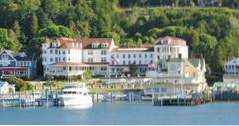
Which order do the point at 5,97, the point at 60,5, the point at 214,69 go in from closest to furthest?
the point at 5,97 → the point at 214,69 → the point at 60,5

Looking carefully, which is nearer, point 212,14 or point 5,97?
point 5,97

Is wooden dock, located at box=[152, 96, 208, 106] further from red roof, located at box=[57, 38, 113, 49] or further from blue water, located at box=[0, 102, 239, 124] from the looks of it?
red roof, located at box=[57, 38, 113, 49]

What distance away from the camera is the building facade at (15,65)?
9962 centimetres

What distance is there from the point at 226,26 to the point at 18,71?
22247mm

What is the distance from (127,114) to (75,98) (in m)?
9.54

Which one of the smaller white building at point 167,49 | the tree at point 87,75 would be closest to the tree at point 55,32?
the tree at point 87,75

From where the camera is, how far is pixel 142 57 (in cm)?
10025

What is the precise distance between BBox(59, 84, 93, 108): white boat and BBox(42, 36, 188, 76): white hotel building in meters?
15.9

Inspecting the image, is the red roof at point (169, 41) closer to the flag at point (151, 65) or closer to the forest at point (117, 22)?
the flag at point (151, 65)

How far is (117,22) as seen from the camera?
378ft

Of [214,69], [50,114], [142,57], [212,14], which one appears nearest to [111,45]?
[142,57]

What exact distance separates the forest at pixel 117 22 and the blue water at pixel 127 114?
73.8 feet

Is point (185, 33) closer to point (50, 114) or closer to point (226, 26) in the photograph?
point (226, 26)

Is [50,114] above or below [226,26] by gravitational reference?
below
